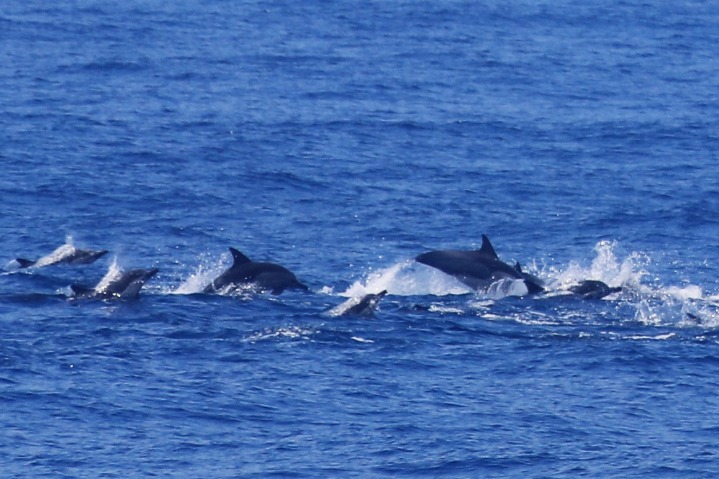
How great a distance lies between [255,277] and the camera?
107 ft

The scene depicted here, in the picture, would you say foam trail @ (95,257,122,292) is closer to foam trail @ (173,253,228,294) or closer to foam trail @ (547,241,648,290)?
foam trail @ (173,253,228,294)

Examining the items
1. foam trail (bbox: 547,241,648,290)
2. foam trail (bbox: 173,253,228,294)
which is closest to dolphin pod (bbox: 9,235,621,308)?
foam trail (bbox: 173,253,228,294)

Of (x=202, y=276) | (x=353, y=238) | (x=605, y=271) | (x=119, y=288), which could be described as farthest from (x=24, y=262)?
(x=605, y=271)

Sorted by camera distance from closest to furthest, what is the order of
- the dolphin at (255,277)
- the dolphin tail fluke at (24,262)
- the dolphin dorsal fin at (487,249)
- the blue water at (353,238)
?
the blue water at (353,238) → the dolphin at (255,277) → the dolphin tail fluke at (24,262) → the dolphin dorsal fin at (487,249)

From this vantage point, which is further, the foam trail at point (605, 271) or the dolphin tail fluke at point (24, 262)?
the foam trail at point (605, 271)

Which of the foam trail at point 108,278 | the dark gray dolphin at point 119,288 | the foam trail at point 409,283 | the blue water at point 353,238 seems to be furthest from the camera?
the foam trail at point 409,283

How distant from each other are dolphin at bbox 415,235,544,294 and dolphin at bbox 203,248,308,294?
272 centimetres

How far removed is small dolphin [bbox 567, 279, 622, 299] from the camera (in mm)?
32938

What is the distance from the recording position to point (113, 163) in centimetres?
4516

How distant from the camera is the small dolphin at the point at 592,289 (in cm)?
3294

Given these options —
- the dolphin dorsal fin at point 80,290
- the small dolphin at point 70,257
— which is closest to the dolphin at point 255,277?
the dolphin dorsal fin at point 80,290

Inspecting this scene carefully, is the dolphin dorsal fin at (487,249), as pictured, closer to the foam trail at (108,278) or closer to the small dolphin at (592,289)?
the small dolphin at (592,289)

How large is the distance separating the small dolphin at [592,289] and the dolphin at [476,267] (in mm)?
650

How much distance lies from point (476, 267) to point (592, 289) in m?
2.22
